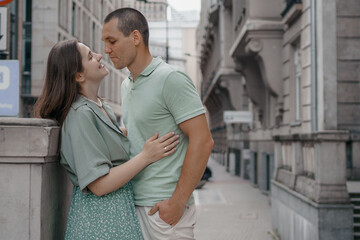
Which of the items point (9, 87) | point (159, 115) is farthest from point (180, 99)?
point (9, 87)

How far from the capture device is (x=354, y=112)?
35.4 ft

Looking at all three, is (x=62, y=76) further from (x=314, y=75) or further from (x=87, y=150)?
(x=314, y=75)

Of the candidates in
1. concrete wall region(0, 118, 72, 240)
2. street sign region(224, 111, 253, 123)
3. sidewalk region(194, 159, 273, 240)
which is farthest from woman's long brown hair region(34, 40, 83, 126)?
street sign region(224, 111, 253, 123)

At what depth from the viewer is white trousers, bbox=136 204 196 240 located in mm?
2498

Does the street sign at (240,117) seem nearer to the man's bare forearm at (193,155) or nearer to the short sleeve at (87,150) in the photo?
the man's bare forearm at (193,155)

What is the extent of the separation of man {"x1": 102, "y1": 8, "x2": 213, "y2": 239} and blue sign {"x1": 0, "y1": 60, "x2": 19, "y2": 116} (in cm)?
368

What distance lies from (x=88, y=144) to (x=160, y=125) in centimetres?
37

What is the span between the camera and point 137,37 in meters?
2.54

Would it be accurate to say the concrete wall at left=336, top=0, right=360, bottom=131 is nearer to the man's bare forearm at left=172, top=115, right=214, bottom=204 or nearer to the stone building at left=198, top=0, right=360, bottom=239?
the stone building at left=198, top=0, right=360, bottom=239

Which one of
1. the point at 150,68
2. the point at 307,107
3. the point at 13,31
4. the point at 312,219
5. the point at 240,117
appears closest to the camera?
the point at 150,68

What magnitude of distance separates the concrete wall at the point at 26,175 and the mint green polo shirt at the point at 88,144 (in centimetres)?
9

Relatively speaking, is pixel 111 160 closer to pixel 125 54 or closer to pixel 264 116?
pixel 125 54

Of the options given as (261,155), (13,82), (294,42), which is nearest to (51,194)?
(13,82)

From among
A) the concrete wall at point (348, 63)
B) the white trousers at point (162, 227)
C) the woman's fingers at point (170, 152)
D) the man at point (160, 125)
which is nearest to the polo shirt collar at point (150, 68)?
the man at point (160, 125)
